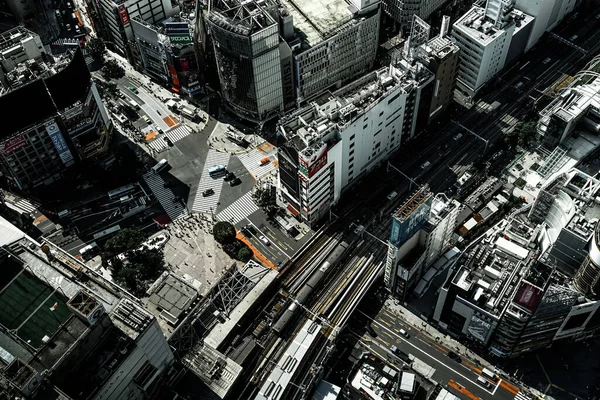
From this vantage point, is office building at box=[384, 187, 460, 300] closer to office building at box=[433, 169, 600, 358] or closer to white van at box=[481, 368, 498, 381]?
office building at box=[433, 169, 600, 358]

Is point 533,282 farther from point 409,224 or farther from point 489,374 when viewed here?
point 409,224

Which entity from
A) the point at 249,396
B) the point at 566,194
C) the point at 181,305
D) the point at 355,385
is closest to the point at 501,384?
the point at 355,385

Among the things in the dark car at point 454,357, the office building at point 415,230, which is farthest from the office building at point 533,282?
the office building at point 415,230

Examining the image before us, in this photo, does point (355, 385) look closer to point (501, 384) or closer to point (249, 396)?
point (249, 396)

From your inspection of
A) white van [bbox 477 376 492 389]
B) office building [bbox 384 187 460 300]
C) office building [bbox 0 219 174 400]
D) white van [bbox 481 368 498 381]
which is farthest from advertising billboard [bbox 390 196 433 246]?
office building [bbox 0 219 174 400]

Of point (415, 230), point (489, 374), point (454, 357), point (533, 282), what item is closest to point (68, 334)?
point (415, 230)

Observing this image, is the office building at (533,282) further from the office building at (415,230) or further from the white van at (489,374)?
the office building at (415,230)
